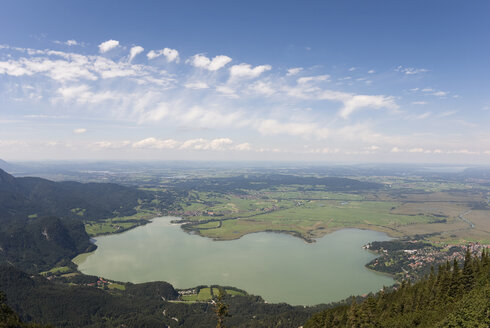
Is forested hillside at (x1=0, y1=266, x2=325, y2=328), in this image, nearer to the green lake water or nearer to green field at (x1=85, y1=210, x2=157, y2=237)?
the green lake water

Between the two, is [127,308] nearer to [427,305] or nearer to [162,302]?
[162,302]

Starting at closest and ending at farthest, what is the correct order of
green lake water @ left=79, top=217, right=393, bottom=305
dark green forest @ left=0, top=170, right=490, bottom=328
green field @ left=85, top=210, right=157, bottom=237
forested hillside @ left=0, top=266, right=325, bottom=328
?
1. dark green forest @ left=0, top=170, right=490, bottom=328
2. forested hillside @ left=0, top=266, right=325, bottom=328
3. green lake water @ left=79, top=217, right=393, bottom=305
4. green field @ left=85, top=210, right=157, bottom=237

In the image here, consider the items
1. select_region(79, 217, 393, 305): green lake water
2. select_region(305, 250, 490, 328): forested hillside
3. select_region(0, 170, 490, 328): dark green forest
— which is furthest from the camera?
select_region(79, 217, 393, 305): green lake water

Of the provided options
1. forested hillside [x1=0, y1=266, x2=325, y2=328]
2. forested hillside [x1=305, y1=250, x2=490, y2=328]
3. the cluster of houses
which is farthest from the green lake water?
forested hillside [x1=305, y1=250, x2=490, y2=328]

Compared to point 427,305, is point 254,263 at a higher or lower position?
lower

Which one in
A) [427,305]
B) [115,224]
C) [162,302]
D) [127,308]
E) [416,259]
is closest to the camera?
[427,305]

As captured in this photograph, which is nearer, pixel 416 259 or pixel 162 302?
pixel 162 302

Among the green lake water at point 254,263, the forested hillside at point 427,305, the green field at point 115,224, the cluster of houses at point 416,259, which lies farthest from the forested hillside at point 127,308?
the green field at point 115,224

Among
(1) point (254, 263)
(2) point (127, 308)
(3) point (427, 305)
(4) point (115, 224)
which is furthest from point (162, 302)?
(4) point (115, 224)
